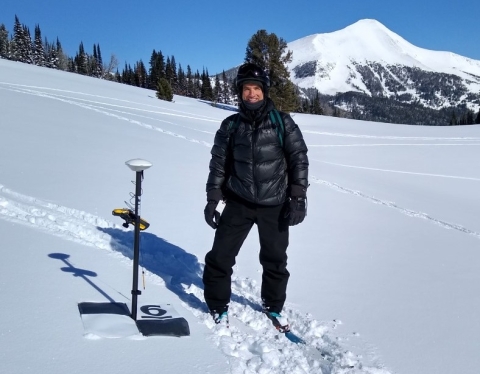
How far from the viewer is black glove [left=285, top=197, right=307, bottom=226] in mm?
3289

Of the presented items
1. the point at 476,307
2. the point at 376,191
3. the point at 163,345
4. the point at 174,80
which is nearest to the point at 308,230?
the point at 476,307

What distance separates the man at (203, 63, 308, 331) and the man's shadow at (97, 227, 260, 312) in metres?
0.39

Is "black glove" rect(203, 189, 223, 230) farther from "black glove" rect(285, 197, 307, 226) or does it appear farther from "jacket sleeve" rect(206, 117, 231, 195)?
"black glove" rect(285, 197, 307, 226)

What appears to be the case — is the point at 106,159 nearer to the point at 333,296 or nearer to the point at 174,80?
the point at 333,296

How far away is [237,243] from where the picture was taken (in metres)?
3.50

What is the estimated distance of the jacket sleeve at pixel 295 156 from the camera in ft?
10.8

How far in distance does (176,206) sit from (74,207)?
1580mm

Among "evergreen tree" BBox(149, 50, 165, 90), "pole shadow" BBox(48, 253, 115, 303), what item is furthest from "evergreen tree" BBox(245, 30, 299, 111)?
"evergreen tree" BBox(149, 50, 165, 90)

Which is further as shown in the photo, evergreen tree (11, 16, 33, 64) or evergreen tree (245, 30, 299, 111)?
evergreen tree (11, 16, 33, 64)

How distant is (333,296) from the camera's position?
4137mm

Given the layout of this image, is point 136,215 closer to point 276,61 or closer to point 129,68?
point 276,61

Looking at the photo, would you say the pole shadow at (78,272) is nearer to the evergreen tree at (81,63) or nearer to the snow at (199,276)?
the snow at (199,276)

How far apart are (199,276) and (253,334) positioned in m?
1.18

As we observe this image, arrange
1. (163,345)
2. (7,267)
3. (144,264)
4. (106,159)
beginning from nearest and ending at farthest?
(163,345) < (7,267) < (144,264) < (106,159)
